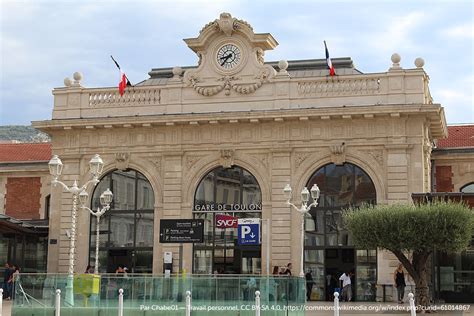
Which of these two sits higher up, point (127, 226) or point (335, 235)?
point (127, 226)

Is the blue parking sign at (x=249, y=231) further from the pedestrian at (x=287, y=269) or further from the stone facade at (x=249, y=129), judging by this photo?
the stone facade at (x=249, y=129)

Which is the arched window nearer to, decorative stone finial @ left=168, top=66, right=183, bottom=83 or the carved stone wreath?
the carved stone wreath

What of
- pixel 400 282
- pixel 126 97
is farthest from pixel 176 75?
pixel 400 282

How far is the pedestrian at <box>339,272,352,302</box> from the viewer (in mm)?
37719

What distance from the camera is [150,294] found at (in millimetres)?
25188

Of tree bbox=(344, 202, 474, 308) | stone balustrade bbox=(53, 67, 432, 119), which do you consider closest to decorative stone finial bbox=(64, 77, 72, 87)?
stone balustrade bbox=(53, 67, 432, 119)

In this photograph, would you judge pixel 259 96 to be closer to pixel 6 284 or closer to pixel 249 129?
pixel 249 129

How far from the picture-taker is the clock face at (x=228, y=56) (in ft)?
137

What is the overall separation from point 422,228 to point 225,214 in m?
12.4

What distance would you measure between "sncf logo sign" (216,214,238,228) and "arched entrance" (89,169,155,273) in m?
4.52

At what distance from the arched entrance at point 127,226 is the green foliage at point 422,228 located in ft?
Answer: 46.0

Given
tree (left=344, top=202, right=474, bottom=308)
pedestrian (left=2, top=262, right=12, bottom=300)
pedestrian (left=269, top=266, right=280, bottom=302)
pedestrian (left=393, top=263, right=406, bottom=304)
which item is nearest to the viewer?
pedestrian (left=269, top=266, right=280, bottom=302)

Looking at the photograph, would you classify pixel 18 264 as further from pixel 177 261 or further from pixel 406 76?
pixel 406 76

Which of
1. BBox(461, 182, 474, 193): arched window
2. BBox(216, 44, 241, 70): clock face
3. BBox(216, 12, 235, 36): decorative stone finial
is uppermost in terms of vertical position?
BBox(216, 12, 235, 36): decorative stone finial
